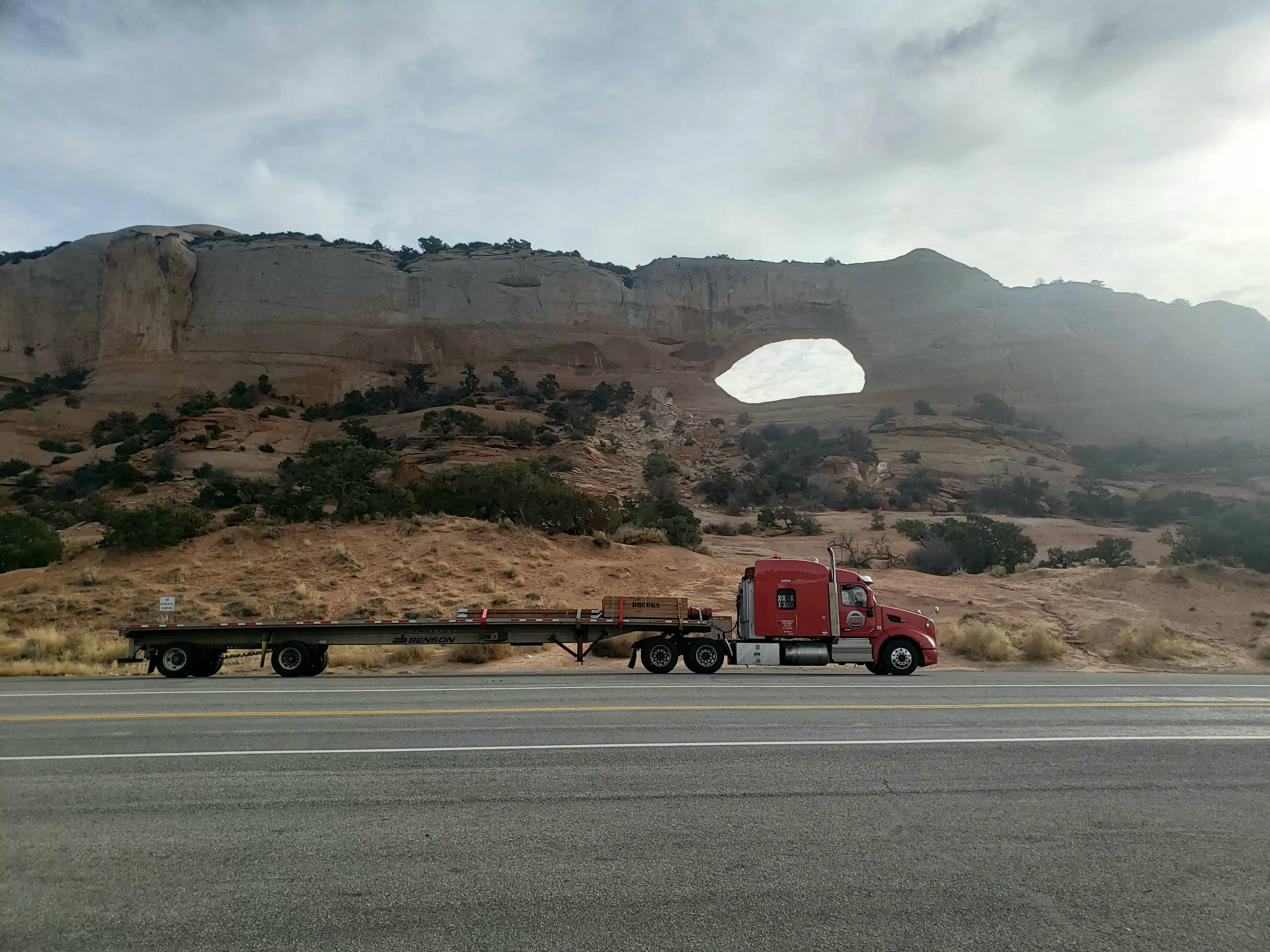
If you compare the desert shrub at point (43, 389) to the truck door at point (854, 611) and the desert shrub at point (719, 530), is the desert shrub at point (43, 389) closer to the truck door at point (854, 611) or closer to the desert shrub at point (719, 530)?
the desert shrub at point (719, 530)

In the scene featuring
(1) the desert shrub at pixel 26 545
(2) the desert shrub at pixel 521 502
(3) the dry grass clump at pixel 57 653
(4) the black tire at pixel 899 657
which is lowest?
(3) the dry grass clump at pixel 57 653

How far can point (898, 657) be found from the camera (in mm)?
14914

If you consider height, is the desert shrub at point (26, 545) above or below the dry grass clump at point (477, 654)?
above

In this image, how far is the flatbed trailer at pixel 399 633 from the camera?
50.4 feet

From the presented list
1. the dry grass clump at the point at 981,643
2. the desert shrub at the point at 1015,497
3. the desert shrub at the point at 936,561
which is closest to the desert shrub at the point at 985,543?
the desert shrub at the point at 936,561

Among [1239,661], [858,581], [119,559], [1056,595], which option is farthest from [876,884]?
[119,559]

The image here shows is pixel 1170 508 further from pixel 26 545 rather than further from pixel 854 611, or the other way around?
pixel 26 545

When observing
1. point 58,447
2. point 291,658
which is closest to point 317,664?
point 291,658

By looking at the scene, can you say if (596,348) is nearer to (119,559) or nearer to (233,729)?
(119,559)

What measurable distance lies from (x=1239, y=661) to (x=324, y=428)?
2396 inches

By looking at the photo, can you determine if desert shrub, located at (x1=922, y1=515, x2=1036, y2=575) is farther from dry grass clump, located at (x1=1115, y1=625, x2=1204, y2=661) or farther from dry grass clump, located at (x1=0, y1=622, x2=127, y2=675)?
dry grass clump, located at (x1=0, y1=622, x2=127, y2=675)

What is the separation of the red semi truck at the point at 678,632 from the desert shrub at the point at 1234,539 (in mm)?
15797

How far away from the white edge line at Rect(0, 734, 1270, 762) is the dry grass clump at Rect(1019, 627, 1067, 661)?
10907 millimetres

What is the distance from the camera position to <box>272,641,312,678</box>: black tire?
1551 centimetres
